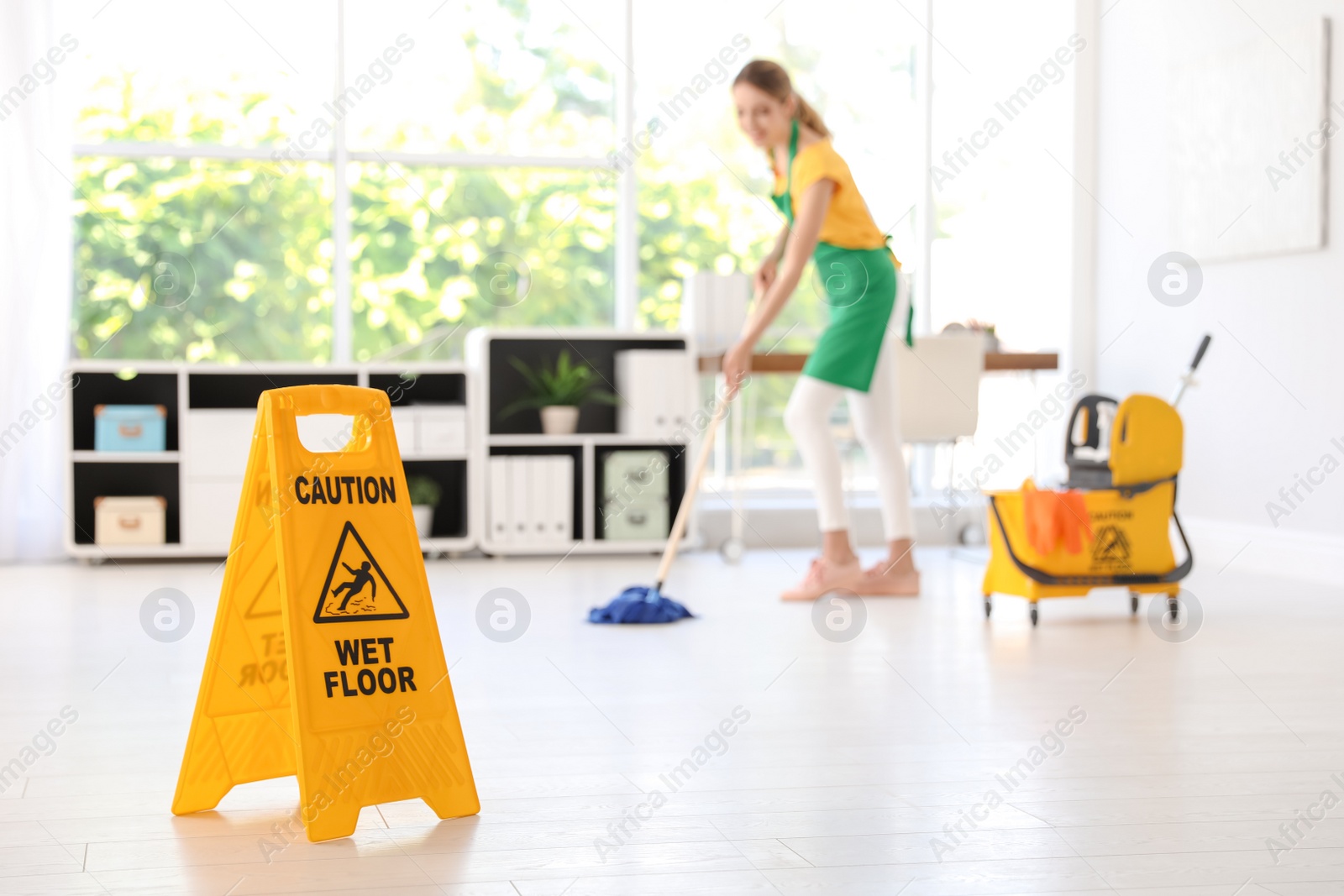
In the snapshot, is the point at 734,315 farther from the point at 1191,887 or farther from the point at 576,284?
the point at 1191,887

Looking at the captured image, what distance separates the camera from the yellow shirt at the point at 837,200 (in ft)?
11.5

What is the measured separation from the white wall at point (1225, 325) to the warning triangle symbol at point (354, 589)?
3434 mm

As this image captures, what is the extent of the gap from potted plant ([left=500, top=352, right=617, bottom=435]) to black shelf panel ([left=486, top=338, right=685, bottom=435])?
0.04m

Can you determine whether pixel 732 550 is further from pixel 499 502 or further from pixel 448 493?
pixel 448 493

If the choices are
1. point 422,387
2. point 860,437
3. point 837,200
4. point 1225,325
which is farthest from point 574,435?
point 1225,325

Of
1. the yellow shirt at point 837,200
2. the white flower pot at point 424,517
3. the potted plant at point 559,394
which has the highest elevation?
the yellow shirt at point 837,200

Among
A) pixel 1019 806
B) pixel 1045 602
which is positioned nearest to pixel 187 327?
pixel 1045 602

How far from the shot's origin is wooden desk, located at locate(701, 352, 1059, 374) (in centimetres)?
459

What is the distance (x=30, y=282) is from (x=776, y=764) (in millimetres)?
3984

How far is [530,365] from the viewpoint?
5.31 meters

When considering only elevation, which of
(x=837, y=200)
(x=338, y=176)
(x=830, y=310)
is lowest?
(x=830, y=310)

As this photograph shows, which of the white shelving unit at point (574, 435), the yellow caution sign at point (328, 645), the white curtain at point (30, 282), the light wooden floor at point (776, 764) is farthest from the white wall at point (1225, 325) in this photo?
the white curtain at point (30, 282)

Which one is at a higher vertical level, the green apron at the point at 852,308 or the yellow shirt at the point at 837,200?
the yellow shirt at the point at 837,200

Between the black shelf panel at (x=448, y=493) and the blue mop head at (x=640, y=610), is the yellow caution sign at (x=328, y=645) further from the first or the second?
the black shelf panel at (x=448, y=493)
